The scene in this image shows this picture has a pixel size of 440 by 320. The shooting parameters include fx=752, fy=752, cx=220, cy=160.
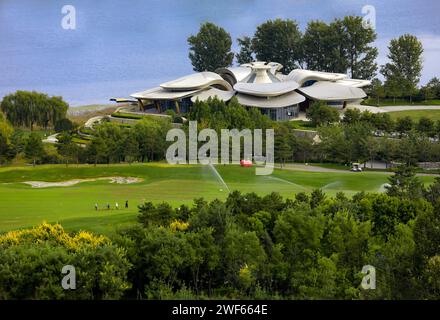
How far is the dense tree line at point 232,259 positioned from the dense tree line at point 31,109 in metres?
34.7

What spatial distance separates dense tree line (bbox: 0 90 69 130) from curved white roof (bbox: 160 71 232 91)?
319 inches

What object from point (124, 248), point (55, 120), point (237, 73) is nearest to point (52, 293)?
point (124, 248)

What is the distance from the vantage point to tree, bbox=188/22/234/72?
225ft

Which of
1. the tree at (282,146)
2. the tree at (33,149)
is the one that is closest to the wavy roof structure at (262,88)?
the tree at (282,146)

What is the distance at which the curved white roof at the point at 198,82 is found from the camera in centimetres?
5581

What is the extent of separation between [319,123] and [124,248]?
107ft

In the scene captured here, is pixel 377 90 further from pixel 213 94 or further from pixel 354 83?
pixel 213 94

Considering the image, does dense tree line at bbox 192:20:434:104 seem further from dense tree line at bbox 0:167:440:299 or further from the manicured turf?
dense tree line at bbox 0:167:440:299

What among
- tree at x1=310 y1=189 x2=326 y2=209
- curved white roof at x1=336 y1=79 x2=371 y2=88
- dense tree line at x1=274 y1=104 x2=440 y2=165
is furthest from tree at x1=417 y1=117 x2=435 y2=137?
tree at x1=310 y1=189 x2=326 y2=209

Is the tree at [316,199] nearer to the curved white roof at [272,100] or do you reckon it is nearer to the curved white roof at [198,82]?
the curved white roof at [272,100]

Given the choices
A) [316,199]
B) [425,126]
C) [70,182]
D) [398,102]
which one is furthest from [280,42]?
[316,199]

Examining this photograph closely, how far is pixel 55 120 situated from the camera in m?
54.7

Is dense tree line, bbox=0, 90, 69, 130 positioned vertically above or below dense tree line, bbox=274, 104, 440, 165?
above

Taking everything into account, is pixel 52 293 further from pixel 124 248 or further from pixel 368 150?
pixel 368 150
